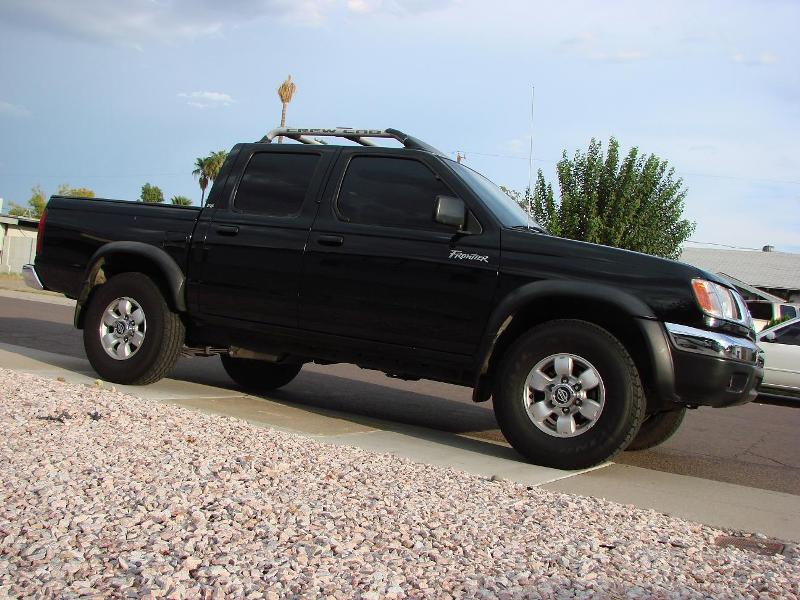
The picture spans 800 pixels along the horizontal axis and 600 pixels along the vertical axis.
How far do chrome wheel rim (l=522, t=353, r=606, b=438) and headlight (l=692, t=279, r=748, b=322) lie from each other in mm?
769

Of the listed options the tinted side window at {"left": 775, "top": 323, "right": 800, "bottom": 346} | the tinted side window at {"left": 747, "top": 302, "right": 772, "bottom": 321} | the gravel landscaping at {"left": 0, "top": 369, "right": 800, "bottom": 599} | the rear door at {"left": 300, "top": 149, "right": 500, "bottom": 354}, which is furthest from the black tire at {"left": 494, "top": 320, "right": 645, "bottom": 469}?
the tinted side window at {"left": 747, "top": 302, "right": 772, "bottom": 321}

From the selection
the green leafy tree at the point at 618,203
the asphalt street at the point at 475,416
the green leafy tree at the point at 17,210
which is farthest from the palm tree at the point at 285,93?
the green leafy tree at the point at 17,210

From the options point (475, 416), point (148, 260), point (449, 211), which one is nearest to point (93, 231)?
point (148, 260)

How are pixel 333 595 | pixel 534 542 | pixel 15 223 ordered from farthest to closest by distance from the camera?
pixel 15 223 → pixel 534 542 → pixel 333 595

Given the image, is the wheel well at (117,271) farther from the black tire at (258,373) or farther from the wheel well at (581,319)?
the wheel well at (581,319)

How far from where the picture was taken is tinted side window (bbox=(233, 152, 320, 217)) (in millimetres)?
6652

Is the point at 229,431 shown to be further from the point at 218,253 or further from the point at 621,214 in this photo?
the point at 621,214

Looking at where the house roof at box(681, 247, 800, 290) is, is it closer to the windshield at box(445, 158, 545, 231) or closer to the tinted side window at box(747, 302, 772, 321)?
the tinted side window at box(747, 302, 772, 321)

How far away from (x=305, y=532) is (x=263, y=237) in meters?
3.57

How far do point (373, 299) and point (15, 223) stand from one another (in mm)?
45150

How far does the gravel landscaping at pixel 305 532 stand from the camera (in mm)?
2828

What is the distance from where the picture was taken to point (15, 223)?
46.0 meters

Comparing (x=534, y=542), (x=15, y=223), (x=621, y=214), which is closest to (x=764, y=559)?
(x=534, y=542)

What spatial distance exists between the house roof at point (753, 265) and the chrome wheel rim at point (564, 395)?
39.5 m
